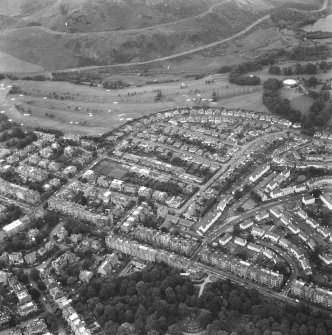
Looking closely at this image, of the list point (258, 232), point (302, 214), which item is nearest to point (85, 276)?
point (258, 232)

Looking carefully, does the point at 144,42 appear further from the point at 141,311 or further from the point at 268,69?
the point at 141,311

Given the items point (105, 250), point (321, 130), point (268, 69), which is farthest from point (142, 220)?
point (268, 69)

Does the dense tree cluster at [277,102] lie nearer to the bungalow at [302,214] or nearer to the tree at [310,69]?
the tree at [310,69]

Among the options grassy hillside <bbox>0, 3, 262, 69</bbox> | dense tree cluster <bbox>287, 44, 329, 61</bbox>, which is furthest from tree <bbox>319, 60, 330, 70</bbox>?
grassy hillside <bbox>0, 3, 262, 69</bbox>

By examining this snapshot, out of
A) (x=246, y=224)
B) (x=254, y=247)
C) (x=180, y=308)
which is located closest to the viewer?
(x=180, y=308)

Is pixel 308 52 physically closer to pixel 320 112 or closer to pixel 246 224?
pixel 320 112

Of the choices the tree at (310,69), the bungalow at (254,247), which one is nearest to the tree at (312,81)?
the tree at (310,69)
